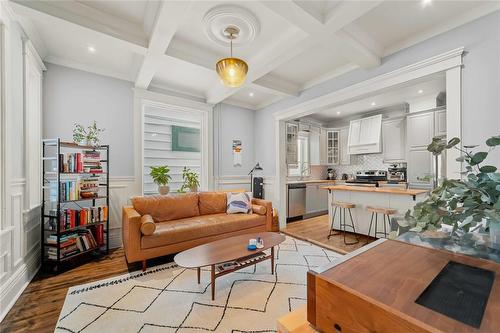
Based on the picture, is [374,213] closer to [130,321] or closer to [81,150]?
[130,321]

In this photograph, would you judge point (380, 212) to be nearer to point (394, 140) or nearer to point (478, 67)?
point (478, 67)

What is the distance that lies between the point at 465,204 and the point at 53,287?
3325 mm

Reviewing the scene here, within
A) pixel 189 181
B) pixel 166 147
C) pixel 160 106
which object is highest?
pixel 160 106

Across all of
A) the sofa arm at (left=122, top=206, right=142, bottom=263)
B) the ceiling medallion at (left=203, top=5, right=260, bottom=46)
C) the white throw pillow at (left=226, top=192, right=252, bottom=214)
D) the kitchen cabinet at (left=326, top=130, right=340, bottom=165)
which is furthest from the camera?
the kitchen cabinet at (left=326, top=130, right=340, bottom=165)

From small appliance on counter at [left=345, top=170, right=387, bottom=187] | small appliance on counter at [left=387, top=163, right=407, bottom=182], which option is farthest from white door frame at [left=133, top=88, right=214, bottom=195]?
small appliance on counter at [left=387, top=163, right=407, bottom=182]

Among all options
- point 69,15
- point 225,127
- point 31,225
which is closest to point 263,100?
point 225,127

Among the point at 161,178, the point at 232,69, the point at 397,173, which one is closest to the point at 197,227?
the point at 161,178

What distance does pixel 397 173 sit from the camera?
5035 mm

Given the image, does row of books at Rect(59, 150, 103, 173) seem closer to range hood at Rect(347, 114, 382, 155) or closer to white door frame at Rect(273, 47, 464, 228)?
white door frame at Rect(273, 47, 464, 228)

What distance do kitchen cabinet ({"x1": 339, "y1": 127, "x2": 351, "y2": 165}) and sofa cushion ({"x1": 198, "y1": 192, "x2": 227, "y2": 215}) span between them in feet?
13.1

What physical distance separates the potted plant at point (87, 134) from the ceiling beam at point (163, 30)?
3.61 feet

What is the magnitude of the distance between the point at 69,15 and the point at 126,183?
231 cm

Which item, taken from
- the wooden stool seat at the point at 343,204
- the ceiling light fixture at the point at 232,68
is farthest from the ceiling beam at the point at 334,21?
the wooden stool seat at the point at 343,204

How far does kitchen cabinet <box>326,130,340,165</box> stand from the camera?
6.38 meters
